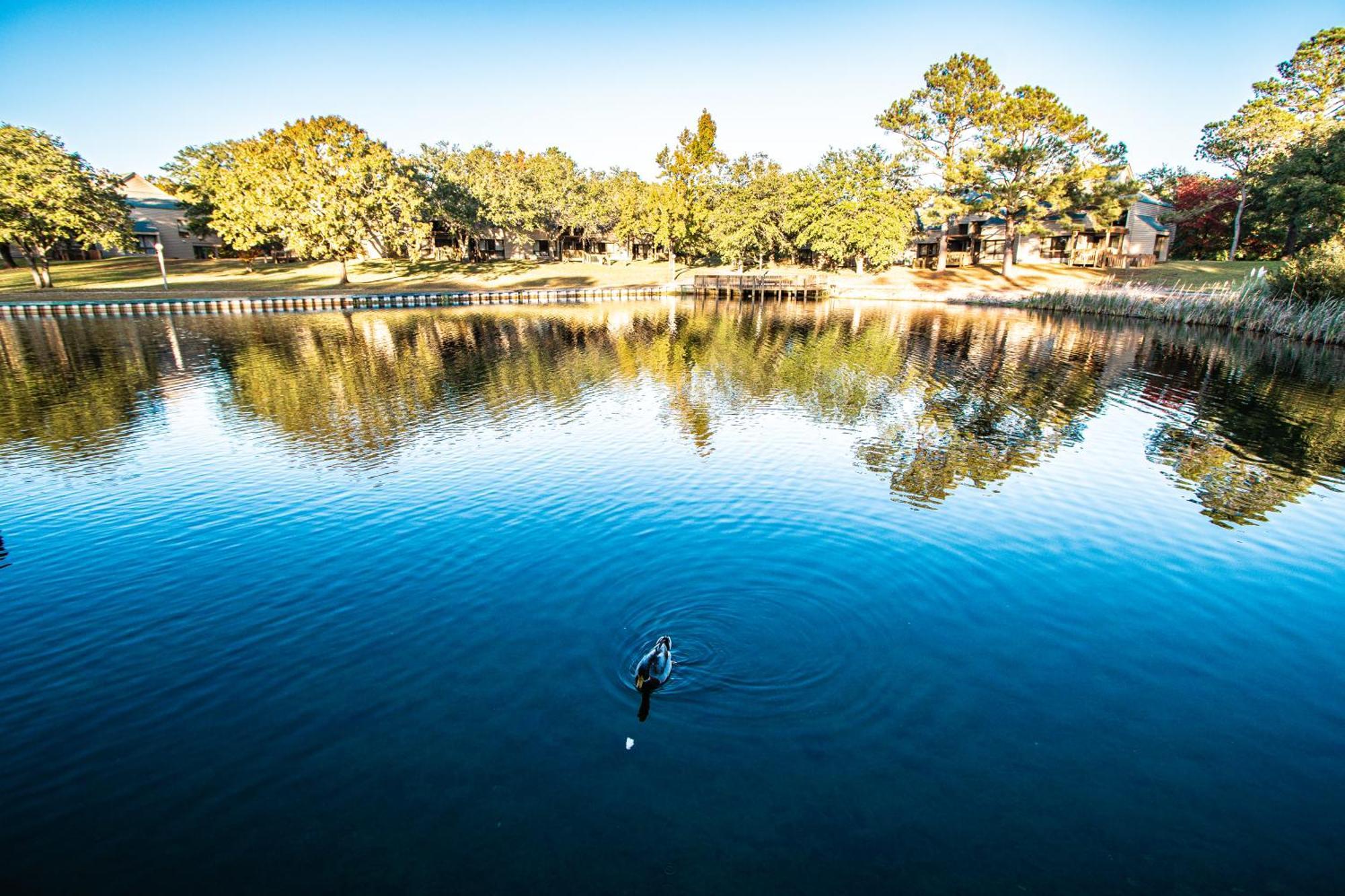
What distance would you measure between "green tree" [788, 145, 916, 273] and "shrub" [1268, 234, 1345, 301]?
129 ft

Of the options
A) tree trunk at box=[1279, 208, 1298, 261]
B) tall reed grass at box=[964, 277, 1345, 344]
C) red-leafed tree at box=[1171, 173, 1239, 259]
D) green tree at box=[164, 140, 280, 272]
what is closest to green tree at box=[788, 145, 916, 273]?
tall reed grass at box=[964, 277, 1345, 344]

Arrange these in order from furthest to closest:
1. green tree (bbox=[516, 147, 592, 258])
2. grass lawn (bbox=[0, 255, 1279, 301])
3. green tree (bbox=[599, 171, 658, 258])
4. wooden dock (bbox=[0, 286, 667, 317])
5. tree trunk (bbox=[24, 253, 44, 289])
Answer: green tree (bbox=[516, 147, 592, 258]), green tree (bbox=[599, 171, 658, 258]), grass lawn (bbox=[0, 255, 1279, 301]), tree trunk (bbox=[24, 253, 44, 289]), wooden dock (bbox=[0, 286, 667, 317])

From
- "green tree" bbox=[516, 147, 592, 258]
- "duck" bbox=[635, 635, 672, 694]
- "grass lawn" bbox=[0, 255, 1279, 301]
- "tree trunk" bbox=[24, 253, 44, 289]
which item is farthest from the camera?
"green tree" bbox=[516, 147, 592, 258]

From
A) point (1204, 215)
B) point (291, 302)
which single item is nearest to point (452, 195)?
point (291, 302)

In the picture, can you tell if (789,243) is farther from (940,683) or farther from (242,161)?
(940,683)

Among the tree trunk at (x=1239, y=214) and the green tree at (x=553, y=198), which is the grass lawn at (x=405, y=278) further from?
the tree trunk at (x=1239, y=214)

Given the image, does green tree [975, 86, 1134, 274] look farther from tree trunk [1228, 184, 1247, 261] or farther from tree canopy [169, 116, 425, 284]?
tree canopy [169, 116, 425, 284]

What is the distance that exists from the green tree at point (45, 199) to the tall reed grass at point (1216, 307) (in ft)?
302

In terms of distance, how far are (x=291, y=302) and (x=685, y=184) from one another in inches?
1843

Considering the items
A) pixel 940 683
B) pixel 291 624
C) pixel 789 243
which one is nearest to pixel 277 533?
pixel 291 624

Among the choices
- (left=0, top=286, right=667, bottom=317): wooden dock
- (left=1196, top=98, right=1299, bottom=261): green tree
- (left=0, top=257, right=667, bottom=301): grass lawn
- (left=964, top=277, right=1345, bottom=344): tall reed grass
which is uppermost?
(left=1196, top=98, right=1299, bottom=261): green tree

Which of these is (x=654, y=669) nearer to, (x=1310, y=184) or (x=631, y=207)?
(x=1310, y=184)

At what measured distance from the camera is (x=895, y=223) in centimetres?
7838

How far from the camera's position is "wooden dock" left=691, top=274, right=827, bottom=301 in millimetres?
78500
